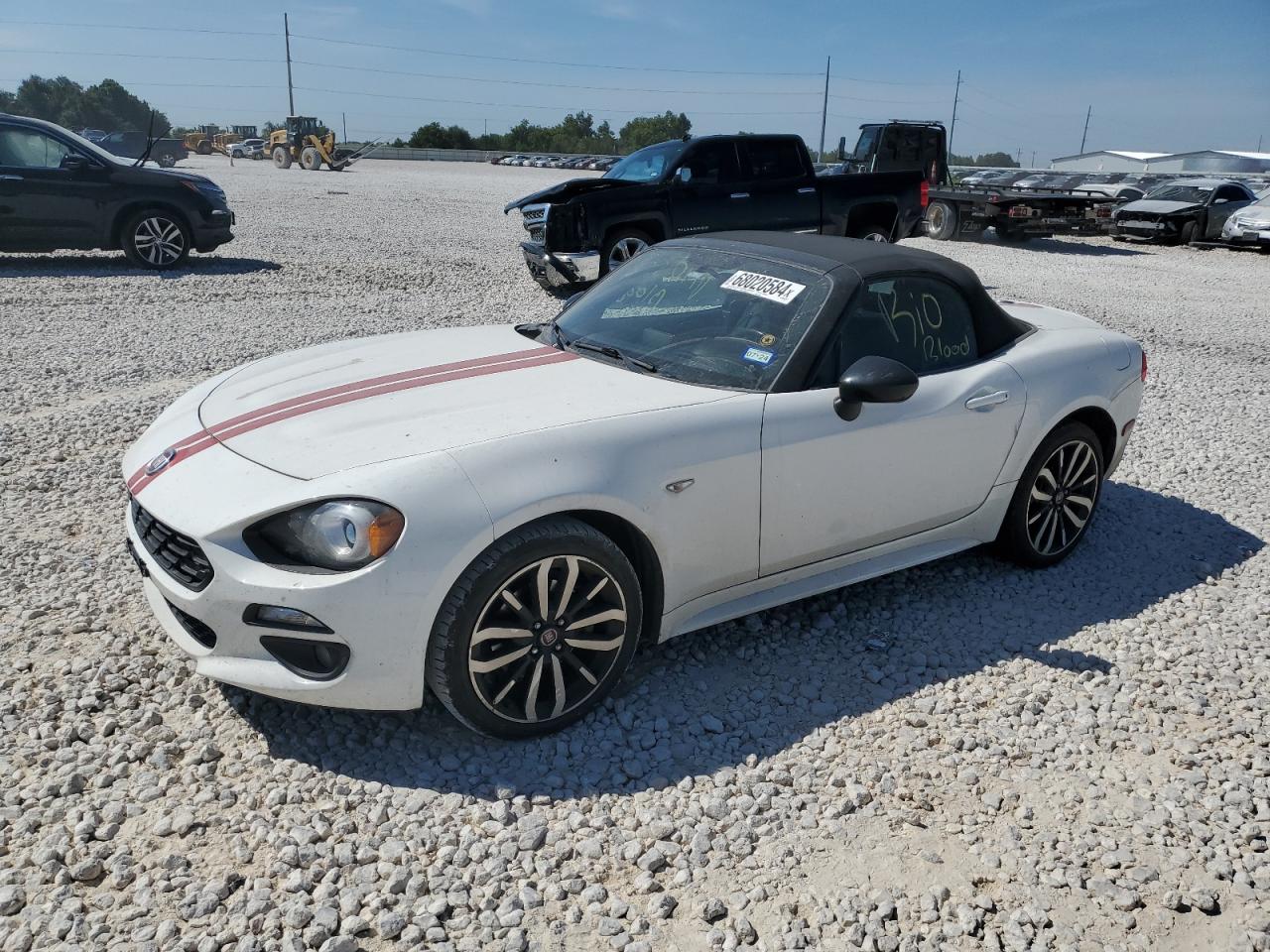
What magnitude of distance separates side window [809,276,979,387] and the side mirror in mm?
131

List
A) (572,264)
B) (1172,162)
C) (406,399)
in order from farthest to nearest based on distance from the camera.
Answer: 1. (1172,162)
2. (572,264)
3. (406,399)

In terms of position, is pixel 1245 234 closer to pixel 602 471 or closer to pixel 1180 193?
pixel 1180 193

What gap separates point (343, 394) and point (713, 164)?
892cm

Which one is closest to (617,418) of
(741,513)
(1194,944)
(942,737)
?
(741,513)

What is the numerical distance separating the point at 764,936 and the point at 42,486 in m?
4.35

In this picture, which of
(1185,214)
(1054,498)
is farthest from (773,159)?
(1185,214)

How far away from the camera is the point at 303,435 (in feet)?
10.1

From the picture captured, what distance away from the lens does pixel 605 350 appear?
3.85m

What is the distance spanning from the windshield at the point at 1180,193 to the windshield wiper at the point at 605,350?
20813 millimetres

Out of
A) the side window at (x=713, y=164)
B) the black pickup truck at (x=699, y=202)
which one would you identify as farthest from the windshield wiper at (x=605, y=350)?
Answer: the side window at (x=713, y=164)

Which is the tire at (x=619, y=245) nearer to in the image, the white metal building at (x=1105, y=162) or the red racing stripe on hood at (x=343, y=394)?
the red racing stripe on hood at (x=343, y=394)

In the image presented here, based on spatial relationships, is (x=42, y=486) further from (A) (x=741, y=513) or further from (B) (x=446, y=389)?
(A) (x=741, y=513)

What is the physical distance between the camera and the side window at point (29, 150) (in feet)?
37.0

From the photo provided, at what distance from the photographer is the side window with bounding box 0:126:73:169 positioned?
11.3m
